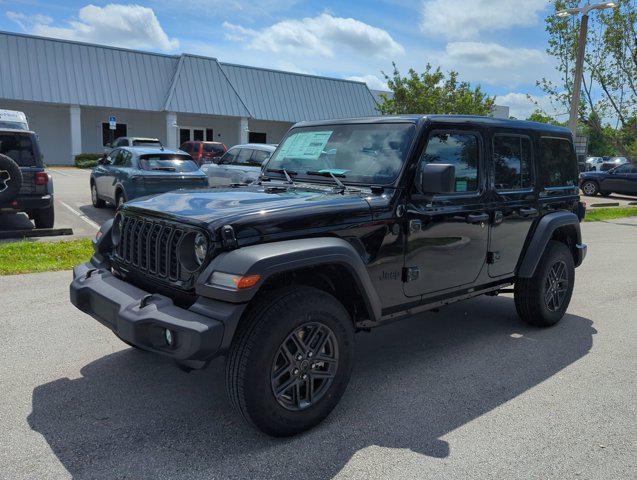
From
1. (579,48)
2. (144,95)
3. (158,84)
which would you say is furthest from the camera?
(158,84)

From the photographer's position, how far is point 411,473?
2873mm

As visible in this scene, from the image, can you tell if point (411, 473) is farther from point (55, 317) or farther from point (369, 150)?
point (55, 317)

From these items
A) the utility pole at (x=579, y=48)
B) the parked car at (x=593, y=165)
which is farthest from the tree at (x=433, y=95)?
the parked car at (x=593, y=165)

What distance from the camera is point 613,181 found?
79.7ft

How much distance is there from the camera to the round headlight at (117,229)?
3873mm

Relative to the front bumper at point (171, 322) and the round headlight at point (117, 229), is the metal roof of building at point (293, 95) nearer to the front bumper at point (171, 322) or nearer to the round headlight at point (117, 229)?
the round headlight at point (117, 229)

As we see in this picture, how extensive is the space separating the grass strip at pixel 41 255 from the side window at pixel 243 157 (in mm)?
4881

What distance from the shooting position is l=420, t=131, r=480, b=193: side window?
13.2 ft

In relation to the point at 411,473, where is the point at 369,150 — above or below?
above

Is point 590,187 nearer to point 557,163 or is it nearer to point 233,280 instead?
point 557,163

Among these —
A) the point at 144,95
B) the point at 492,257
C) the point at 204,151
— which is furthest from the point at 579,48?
the point at 144,95

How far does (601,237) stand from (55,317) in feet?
36.6

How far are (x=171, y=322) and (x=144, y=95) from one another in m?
30.1

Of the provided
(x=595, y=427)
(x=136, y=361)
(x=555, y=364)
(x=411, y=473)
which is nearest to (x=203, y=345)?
(x=411, y=473)
